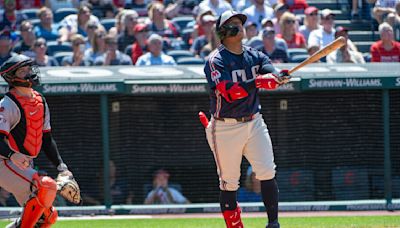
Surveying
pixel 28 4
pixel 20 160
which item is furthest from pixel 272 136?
pixel 28 4

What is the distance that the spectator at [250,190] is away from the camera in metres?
10.4

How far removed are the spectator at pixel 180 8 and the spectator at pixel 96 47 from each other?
201 cm

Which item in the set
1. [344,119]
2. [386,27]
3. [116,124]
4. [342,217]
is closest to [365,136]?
[344,119]

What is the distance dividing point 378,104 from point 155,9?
3.67 m

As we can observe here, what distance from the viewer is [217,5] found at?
13.1m

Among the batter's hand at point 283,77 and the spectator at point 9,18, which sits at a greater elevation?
the batter's hand at point 283,77

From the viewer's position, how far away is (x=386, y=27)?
38.1 feet

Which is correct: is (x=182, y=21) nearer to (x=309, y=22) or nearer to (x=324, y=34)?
(x=309, y=22)

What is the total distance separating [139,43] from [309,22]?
96.1 inches

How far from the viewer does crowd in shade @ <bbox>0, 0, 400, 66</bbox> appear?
1153cm

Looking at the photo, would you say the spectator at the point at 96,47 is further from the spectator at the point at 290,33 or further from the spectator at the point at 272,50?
the spectator at the point at 290,33

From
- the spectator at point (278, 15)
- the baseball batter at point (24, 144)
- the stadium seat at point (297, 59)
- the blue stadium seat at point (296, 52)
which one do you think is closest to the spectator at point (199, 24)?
the spectator at point (278, 15)

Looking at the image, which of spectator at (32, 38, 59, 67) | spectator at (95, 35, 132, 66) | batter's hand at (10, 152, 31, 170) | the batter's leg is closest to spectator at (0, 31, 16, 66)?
spectator at (32, 38, 59, 67)

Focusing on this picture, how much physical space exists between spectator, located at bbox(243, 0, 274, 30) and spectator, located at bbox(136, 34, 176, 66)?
74.4 inches
